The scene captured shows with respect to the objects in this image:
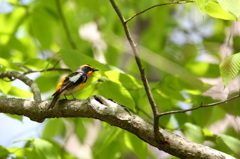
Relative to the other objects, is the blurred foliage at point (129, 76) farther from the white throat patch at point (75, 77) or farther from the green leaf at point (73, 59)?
the white throat patch at point (75, 77)

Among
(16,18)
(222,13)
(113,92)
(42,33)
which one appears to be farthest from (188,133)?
(16,18)

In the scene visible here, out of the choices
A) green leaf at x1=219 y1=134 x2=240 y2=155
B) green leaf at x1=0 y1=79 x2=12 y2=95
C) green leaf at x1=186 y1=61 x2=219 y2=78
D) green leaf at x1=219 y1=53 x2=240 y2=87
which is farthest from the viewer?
green leaf at x1=186 y1=61 x2=219 y2=78

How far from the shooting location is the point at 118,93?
2602 mm

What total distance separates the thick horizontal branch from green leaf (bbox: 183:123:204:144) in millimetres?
677

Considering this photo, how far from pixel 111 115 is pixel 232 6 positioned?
3.60ft

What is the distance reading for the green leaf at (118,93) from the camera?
256cm

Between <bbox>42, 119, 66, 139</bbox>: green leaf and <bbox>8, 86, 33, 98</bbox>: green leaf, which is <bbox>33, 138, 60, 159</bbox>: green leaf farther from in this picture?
<bbox>42, 119, 66, 139</bbox>: green leaf

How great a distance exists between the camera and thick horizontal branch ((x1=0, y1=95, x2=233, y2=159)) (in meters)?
1.98

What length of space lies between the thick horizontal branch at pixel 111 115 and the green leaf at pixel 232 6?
0.93 m

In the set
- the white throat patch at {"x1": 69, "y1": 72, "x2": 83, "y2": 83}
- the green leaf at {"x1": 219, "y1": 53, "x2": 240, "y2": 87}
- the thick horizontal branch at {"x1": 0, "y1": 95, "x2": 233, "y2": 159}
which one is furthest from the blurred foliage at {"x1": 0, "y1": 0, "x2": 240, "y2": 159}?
the thick horizontal branch at {"x1": 0, "y1": 95, "x2": 233, "y2": 159}

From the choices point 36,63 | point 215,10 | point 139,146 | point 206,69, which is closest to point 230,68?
point 215,10

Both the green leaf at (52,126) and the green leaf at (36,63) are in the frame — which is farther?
the green leaf at (52,126)

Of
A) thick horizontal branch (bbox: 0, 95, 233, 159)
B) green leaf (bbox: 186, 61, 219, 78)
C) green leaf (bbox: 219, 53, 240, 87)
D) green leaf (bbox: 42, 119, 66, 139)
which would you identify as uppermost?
green leaf (bbox: 219, 53, 240, 87)

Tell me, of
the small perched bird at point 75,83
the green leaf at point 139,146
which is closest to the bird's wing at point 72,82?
the small perched bird at point 75,83
